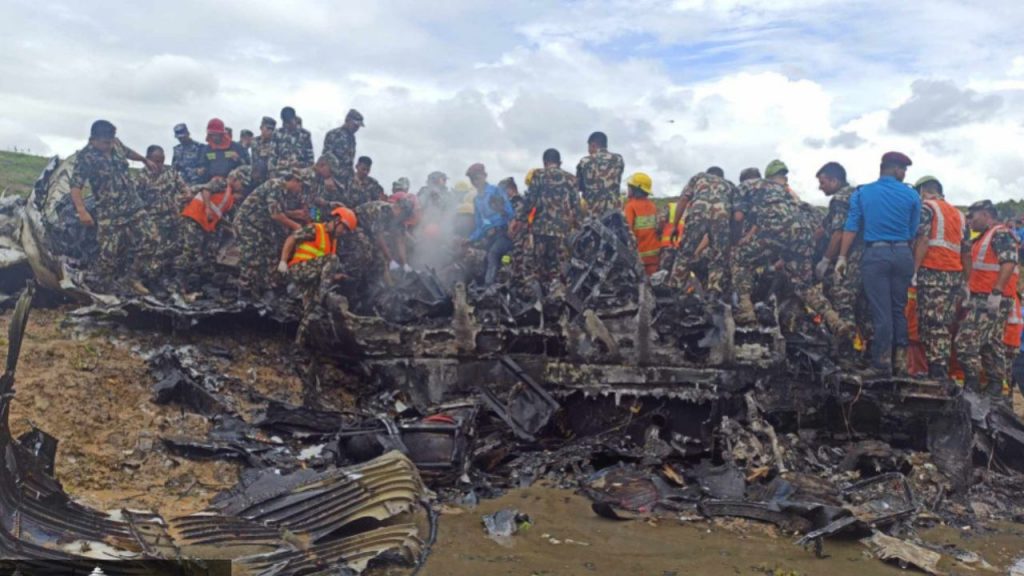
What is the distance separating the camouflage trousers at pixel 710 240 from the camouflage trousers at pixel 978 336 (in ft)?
7.92

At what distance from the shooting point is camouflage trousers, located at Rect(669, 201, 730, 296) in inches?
340

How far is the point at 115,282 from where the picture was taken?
29.0 feet

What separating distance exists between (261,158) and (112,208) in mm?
2970

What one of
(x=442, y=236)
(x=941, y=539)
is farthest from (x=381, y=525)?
(x=442, y=236)

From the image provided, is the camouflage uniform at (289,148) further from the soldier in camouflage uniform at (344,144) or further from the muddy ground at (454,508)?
the muddy ground at (454,508)

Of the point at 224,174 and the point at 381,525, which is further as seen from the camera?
the point at 224,174

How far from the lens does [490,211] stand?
12.0 metres

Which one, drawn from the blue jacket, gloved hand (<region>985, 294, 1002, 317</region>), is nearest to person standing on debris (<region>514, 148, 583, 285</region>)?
the blue jacket

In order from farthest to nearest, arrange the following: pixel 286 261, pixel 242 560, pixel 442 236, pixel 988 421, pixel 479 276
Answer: pixel 442 236 → pixel 479 276 → pixel 286 261 → pixel 988 421 → pixel 242 560

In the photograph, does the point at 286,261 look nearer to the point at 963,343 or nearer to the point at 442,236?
the point at 442,236

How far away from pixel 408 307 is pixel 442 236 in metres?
4.23

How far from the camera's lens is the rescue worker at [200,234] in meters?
9.37

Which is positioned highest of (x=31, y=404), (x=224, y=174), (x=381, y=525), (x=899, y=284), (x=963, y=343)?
(x=224, y=174)

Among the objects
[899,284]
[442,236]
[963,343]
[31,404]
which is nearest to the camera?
[31,404]
